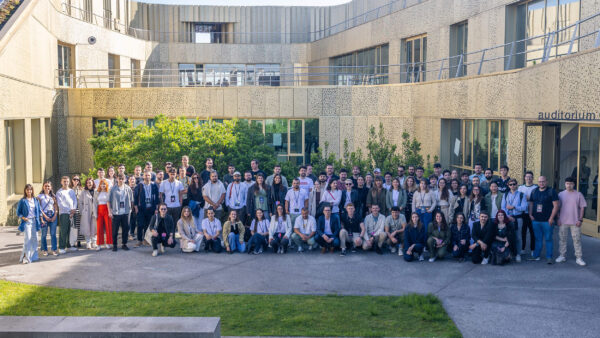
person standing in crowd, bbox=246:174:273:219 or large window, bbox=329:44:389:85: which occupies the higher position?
large window, bbox=329:44:389:85

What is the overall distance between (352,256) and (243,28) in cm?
3032

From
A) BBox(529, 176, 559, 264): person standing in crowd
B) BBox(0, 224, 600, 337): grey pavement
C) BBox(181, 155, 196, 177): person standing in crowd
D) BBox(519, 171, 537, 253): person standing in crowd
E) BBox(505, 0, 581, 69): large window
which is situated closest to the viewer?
BBox(0, 224, 600, 337): grey pavement

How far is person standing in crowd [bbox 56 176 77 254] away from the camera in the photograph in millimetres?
14320

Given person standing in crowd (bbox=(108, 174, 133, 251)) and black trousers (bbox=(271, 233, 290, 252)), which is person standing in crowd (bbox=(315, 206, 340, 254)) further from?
person standing in crowd (bbox=(108, 174, 133, 251))

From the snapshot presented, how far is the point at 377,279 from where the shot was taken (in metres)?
12.2

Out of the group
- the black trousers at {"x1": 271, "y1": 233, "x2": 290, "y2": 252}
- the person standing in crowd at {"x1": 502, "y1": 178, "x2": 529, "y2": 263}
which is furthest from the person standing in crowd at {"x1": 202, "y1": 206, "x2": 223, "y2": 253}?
the person standing in crowd at {"x1": 502, "y1": 178, "x2": 529, "y2": 263}

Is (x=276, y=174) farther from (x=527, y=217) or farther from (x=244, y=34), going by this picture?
(x=244, y=34)

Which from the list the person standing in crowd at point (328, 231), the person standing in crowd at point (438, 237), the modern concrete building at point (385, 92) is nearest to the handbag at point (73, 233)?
the modern concrete building at point (385, 92)

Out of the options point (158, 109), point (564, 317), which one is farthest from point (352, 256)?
point (158, 109)

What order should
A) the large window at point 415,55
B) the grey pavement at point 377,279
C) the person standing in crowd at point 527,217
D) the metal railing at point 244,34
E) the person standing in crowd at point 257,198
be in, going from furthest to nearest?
the metal railing at point 244,34, the large window at point 415,55, the person standing in crowd at point 257,198, the person standing in crowd at point 527,217, the grey pavement at point 377,279

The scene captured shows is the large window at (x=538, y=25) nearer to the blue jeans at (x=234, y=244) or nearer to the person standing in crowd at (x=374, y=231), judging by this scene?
the person standing in crowd at (x=374, y=231)

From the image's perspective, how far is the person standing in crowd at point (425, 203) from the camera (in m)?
14.5

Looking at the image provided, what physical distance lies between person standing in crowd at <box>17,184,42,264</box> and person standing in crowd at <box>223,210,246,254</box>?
4035mm

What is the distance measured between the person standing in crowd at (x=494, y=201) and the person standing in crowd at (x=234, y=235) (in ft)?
18.1
